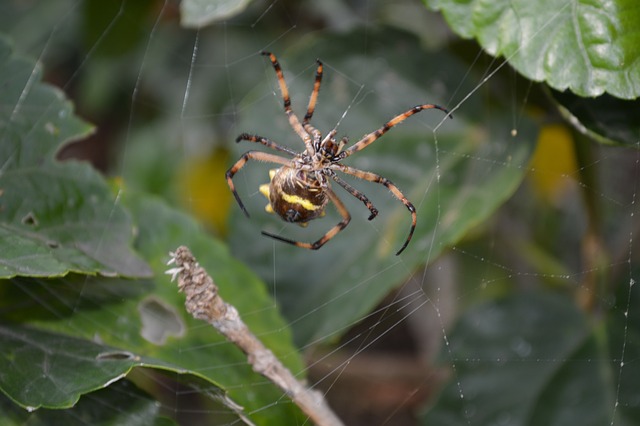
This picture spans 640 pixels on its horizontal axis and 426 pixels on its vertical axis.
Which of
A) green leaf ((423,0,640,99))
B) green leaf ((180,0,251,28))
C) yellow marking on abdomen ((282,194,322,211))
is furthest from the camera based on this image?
yellow marking on abdomen ((282,194,322,211))

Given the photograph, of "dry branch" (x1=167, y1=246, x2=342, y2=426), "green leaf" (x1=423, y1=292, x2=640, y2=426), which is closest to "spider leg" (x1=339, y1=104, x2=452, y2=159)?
"green leaf" (x1=423, y1=292, x2=640, y2=426)

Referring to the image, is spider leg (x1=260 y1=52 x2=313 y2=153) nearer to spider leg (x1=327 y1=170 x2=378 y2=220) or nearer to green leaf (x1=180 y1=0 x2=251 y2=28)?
spider leg (x1=327 y1=170 x2=378 y2=220)

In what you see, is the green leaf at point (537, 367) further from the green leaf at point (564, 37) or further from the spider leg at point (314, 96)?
the green leaf at point (564, 37)

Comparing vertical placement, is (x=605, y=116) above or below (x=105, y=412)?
above

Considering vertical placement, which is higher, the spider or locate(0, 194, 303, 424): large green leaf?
the spider

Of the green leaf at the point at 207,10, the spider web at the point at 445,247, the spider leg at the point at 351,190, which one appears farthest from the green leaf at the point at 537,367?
the green leaf at the point at 207,10

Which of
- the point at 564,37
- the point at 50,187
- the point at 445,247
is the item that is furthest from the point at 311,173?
the point at 564,37

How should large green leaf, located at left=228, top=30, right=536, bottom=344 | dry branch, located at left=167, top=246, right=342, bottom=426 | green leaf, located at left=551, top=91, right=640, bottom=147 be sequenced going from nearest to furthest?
1. dry branch, located at left=167, top=246, right=342, bottom=426
2. green leaf, located at left=551, top=91, right=640, bottom=147
3. large green leaf, located at left=228, top=30, right=536, bottom=344

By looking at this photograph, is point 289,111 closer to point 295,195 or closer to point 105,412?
point 295,195
